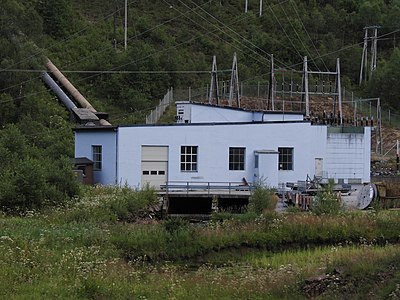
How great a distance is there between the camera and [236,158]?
40.9 m

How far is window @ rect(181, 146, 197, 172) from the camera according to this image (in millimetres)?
39969

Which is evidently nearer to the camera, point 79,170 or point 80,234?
point 80,234

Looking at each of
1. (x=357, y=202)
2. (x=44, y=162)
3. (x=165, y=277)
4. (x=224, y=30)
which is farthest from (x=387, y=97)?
(x=165, y=277)

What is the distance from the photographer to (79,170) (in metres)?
38.5

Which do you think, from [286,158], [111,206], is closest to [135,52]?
[286,158]

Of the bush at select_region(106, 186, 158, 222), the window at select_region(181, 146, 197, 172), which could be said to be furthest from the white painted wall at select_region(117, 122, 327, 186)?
the bush at select_region(106, 186, 158, 222)

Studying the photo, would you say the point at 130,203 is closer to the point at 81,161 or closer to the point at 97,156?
the point at 81,161

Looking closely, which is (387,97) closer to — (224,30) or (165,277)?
(224,30)

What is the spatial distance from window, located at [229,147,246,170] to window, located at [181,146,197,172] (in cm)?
191

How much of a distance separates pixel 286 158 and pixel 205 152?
460cm

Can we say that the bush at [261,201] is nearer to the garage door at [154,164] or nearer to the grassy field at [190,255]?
the grassy field at [190,255]

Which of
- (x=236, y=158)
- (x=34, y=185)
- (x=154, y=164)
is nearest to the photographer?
(x=34, y=185)

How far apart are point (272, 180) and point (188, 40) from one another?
44730 mm

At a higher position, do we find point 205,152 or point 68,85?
point 68,85
